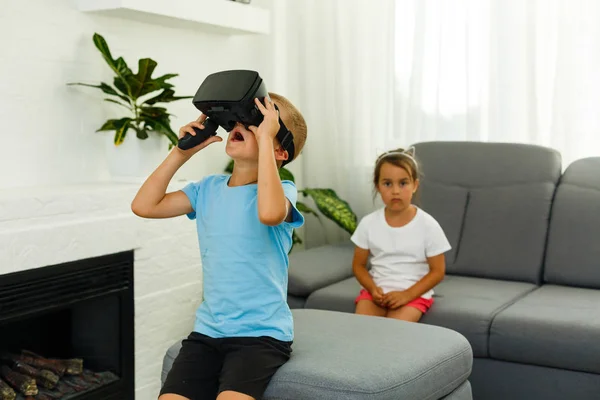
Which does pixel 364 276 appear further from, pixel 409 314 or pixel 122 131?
pixel 122 131

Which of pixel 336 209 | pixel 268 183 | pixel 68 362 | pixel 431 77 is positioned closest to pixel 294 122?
pixel 268 183

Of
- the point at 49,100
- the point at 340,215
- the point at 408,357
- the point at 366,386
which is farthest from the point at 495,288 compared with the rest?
the point at 49,100

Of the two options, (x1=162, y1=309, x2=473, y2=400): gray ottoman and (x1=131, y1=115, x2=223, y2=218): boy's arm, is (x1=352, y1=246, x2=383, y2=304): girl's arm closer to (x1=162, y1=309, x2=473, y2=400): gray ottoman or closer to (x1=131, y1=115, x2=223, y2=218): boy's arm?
(x1=162, y1=309, x2=473, y2=400): gray ottoman

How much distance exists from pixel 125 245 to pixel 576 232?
65.3 inches

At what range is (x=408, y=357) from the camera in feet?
6.93

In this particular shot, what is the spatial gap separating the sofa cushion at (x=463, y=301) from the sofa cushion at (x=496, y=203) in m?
0.08

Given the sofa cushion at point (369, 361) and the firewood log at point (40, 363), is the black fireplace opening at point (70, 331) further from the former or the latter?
the sofa cushion at point (369, 361)

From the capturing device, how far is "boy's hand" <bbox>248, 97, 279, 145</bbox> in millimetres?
1887

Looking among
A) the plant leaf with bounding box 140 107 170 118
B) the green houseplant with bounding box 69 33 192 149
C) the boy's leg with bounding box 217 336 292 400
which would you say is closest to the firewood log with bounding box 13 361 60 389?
the green houseplant with bounding box 69 33 192 149

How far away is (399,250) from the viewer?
3.02 metres

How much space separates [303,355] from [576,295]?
4.42 ft

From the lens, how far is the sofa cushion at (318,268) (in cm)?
321

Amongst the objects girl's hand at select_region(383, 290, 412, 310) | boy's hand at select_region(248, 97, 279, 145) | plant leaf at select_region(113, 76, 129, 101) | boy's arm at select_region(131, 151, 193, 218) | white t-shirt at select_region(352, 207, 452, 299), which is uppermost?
plant leaf at select_region(113, 76, 129, 101)

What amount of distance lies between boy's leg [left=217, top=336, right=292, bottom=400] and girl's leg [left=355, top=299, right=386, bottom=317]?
1.02 meters
